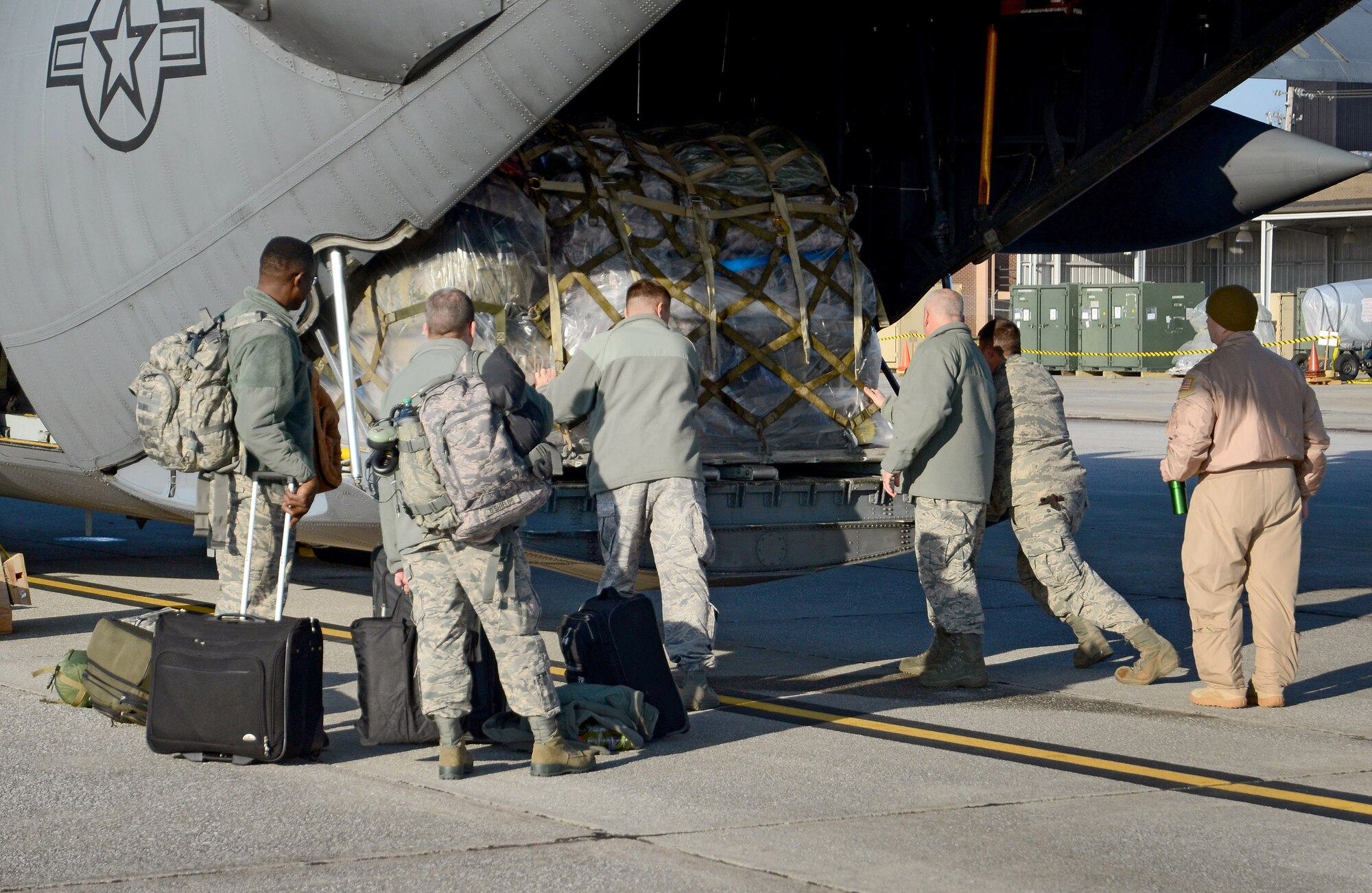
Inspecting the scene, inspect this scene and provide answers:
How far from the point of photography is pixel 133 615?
9.95m

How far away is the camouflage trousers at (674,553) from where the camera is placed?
7367 millimetres

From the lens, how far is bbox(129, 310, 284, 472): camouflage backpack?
21.8ft

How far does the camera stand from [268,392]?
6641mm

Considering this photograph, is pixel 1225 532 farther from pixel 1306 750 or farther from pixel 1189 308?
pixel 1189 308

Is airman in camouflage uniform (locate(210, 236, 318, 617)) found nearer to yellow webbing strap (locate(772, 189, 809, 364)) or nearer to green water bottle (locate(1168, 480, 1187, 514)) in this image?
yellow webbing strap (locate(772, 189, 809, 364))

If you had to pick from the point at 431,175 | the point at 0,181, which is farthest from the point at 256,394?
the point at 0,181

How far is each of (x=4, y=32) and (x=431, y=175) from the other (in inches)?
139

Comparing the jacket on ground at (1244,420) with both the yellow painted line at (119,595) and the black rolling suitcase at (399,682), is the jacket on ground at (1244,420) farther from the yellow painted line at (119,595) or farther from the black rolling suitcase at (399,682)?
the yellow painted line at (119,595)

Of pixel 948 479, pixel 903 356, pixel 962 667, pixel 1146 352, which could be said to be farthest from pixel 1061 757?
pixel 1146 352

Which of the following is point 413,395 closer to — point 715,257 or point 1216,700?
point 715,257

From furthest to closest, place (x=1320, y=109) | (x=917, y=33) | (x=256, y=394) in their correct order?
(x=1320, y=109) → (x=917, y=33) → (x=256, y=394)

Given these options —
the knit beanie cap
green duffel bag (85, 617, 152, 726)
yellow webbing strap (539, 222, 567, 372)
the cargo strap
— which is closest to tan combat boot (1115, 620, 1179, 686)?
the knit beanie cap

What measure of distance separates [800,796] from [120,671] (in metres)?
3.09

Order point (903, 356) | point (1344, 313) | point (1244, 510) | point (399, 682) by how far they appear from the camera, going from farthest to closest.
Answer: point (903, 356) → point (1344, 313) → point (1244, 510) → point (399, 682)
